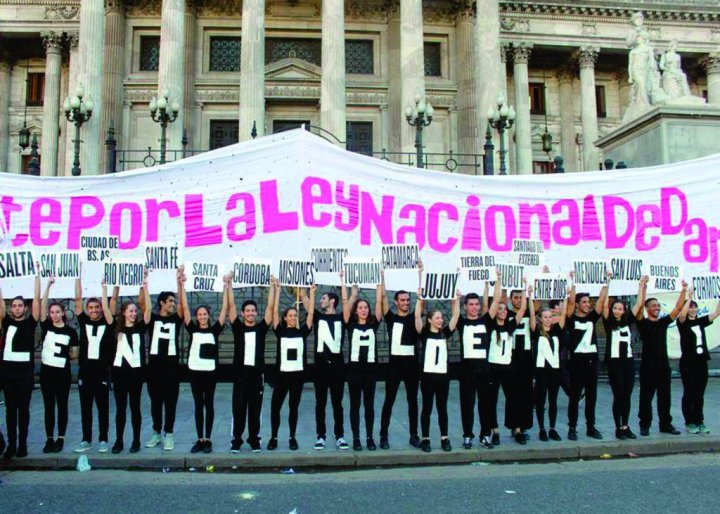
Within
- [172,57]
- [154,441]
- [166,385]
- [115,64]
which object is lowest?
[154,441]

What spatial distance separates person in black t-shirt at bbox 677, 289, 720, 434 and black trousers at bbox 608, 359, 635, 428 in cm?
96

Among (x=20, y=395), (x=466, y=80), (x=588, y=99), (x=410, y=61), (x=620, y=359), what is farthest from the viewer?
(x=588, y=99)

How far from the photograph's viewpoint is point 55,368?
7.57m

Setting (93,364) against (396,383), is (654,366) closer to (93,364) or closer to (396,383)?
(396,383)

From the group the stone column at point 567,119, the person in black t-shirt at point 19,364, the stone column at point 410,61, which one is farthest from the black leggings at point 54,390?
the stone column at point 567,119

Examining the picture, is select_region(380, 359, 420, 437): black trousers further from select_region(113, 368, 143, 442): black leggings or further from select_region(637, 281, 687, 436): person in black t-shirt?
select_region(637, 281, 687, 436): person in black t-shirt

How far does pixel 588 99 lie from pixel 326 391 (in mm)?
33792

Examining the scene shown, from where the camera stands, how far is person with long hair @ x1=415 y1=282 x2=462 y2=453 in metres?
7.70

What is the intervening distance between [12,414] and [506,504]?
5762mm

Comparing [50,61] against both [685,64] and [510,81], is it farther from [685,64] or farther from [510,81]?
[685,64]

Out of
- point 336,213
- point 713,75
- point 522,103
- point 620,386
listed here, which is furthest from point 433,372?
Answer: point 713,75

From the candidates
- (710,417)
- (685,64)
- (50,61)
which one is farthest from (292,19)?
(710,417)

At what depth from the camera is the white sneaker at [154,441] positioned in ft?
25.4

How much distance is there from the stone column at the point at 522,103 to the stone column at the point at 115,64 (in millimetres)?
21067
